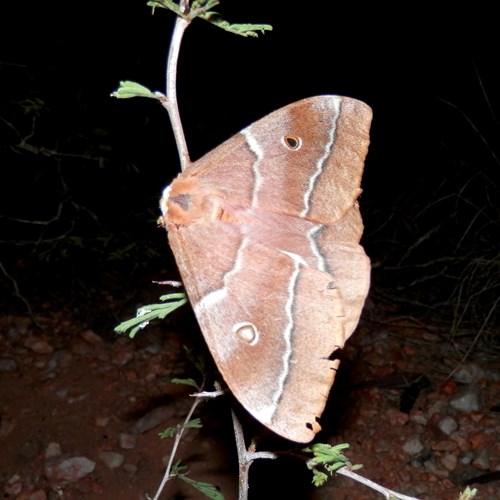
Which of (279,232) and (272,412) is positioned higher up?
(279,232)

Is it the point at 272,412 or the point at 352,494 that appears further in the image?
the point at 352,494

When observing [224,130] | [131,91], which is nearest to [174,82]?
[131,91]

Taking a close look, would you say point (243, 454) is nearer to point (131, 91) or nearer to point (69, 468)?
point (131, 91)

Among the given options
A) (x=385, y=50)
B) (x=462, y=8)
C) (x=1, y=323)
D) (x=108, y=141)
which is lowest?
(x=1, y=323)

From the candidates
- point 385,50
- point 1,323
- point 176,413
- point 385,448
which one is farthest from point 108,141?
point 385,448

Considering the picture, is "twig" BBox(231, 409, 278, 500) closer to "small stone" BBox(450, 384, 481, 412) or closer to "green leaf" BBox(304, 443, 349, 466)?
"green leaf" BBox(304, 443, 349, 466)

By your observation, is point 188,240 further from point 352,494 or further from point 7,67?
point 7,67

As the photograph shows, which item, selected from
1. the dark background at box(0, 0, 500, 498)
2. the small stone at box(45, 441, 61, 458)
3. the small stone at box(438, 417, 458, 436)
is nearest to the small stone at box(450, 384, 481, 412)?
the small stone at box(438, 417, 458, 436)
